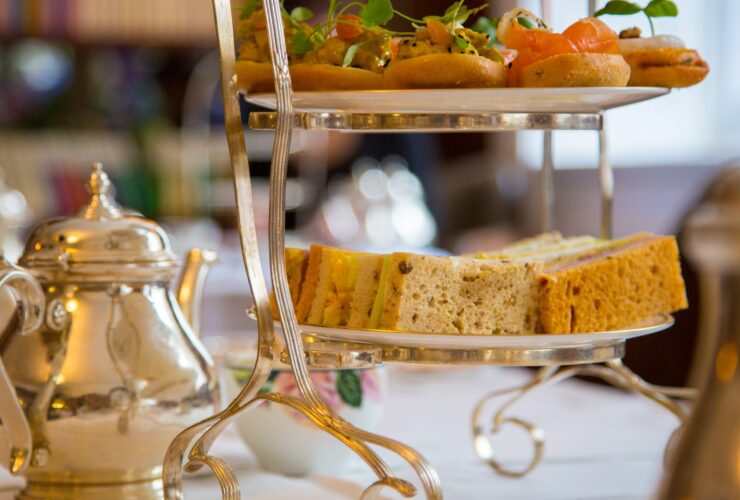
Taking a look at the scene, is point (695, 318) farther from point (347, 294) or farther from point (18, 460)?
point (18, 460)

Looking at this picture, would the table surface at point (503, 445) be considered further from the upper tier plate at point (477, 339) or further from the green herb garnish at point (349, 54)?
the green herb garnish at point (349, 54)

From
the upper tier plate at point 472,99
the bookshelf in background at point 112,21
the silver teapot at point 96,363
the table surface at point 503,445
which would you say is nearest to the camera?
the upper tier plate at point 472,99

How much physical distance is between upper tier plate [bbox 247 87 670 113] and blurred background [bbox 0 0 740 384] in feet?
9.88

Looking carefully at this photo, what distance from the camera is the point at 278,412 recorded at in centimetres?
102

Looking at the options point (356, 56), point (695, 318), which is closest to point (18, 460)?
point (356, 56)

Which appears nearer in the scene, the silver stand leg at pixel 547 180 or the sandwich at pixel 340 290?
the sandwich at pixel 340 290

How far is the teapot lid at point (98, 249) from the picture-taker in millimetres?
911

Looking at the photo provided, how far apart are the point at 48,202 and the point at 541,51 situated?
376 cm

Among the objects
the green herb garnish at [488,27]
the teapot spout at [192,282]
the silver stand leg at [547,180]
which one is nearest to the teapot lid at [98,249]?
the teapot spout at [192,282]

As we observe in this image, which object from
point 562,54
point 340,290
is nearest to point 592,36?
point 562,54

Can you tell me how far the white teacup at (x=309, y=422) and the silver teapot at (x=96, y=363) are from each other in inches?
3.6

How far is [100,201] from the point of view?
97 centimetres

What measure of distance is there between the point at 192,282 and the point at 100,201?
0.13 metres

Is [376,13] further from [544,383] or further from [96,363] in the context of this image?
[544,383]
